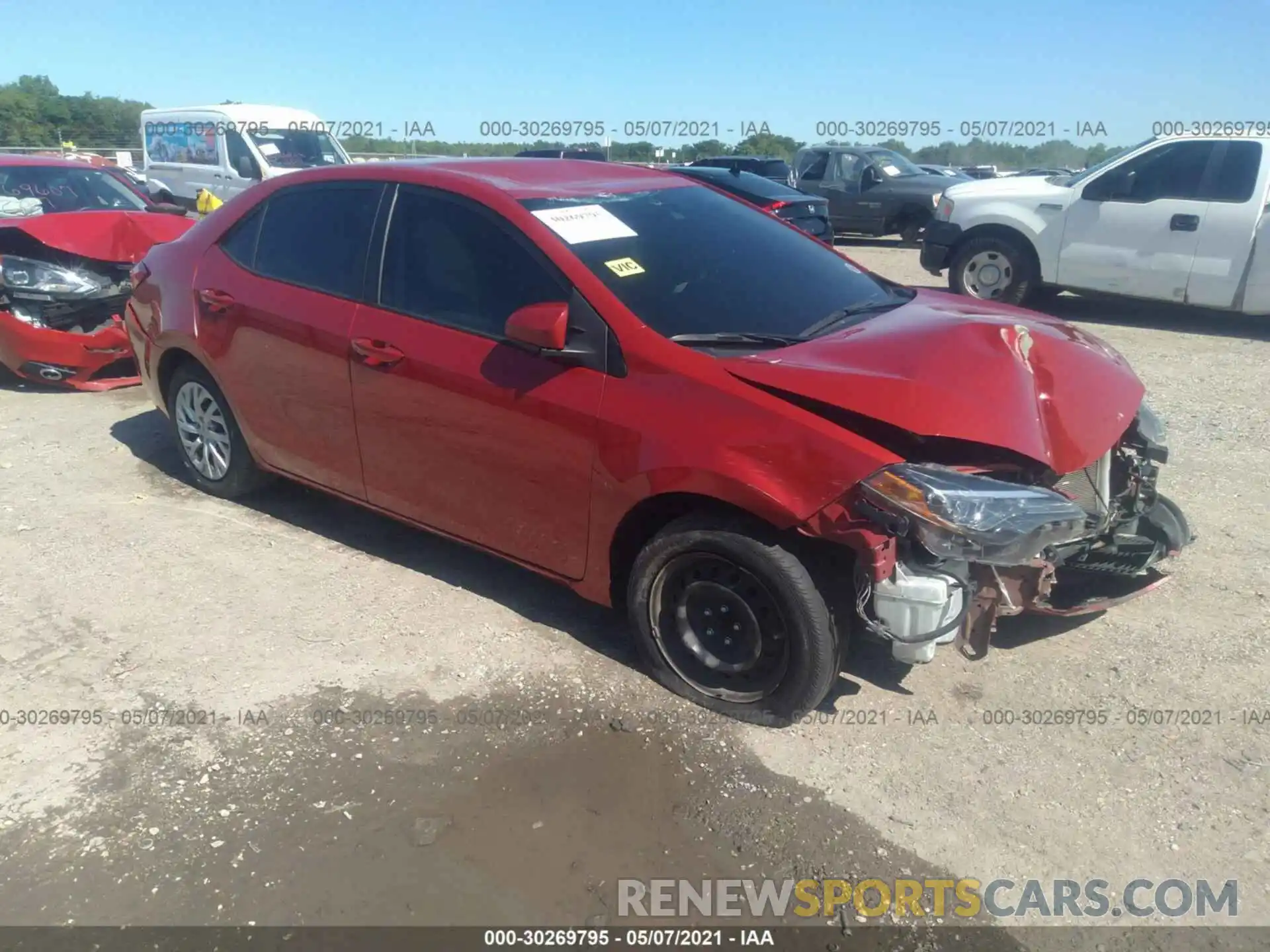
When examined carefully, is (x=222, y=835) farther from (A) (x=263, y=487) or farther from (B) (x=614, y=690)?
(A) (x=263, y=487)

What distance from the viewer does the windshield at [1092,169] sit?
31.5ft

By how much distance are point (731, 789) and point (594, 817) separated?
434 millimetres

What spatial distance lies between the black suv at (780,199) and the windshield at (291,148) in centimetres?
644

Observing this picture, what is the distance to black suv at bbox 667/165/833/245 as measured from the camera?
40.8ft

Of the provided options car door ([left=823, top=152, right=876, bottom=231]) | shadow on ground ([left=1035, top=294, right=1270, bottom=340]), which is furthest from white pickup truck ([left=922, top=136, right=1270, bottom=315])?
car door ([left=823, top=152, right=876, bottom=231])

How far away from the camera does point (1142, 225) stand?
9273mm

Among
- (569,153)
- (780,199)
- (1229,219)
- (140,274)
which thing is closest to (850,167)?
(780,199)

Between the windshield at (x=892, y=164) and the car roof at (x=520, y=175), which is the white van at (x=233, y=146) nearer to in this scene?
the windshield at (x=892, y=164)

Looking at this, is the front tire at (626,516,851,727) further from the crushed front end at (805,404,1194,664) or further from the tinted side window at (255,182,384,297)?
the tinted side window at (255,182,384,297)

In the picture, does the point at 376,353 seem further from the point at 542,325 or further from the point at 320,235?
the point at 542,325

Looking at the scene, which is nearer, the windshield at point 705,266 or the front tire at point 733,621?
the front tire at point 733,621

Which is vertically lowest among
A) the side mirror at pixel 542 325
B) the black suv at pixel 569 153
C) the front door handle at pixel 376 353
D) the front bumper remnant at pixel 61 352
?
the front bumper remnant at pixel 61 352

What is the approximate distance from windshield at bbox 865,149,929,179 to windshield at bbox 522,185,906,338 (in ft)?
47.1

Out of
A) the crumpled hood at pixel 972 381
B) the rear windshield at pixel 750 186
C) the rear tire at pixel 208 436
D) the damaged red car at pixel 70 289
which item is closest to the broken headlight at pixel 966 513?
the crumpled hood at pixel 972 381
